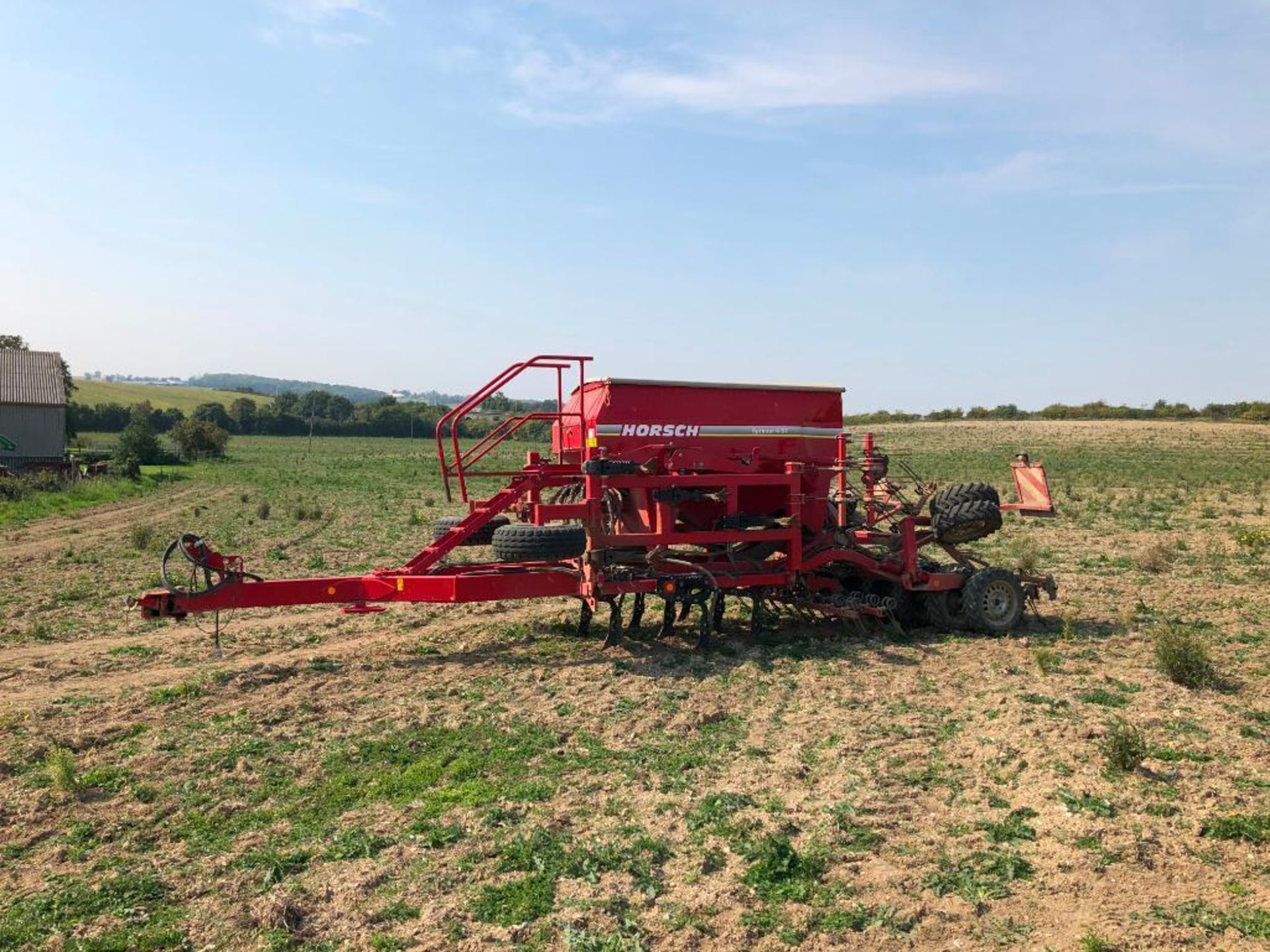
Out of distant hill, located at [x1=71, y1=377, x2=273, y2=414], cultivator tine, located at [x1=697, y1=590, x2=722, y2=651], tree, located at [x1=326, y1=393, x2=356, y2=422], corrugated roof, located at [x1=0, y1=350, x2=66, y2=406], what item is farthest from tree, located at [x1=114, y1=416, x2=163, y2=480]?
tree, located at [x1=326, y1=393, x2=356, y2=422]

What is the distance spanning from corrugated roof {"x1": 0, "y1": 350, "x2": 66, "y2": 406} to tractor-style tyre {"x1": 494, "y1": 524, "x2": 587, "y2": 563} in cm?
3114

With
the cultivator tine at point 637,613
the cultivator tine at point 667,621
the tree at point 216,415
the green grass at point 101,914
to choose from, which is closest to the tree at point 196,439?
the tree at point 216,415

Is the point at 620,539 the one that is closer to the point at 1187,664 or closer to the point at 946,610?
the point at 946,610

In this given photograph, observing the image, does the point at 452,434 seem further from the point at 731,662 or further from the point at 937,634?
the point at 937,634

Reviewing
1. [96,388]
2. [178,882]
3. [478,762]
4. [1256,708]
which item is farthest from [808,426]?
[96,388]

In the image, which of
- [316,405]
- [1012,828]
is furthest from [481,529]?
[316,405]

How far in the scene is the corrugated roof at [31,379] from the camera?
109 ft

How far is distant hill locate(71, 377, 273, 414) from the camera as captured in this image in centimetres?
9200

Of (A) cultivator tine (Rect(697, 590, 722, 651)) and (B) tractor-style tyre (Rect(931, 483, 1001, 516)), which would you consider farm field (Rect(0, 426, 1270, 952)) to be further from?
(B) tractor-style tyre (Rect(931, 483, 1001, 516))

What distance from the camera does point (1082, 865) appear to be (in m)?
5.07

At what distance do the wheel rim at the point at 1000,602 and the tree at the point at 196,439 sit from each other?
51.0 meters

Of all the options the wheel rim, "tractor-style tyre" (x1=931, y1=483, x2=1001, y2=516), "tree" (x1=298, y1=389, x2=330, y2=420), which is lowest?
the wheel rim

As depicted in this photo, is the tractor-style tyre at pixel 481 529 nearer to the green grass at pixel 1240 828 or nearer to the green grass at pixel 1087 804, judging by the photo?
the green grass at pixel 1087 804

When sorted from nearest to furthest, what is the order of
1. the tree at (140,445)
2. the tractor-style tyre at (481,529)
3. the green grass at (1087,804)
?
1. the green grass at (1087,804)
2. the tractor-style tyre at (481,529)
3. the tree at (140,445)
